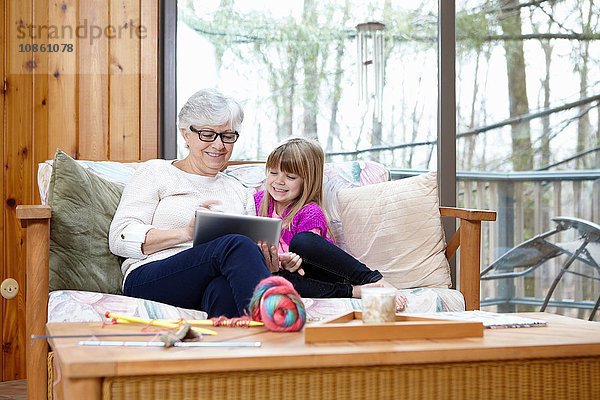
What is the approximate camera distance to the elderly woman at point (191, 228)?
216 cm

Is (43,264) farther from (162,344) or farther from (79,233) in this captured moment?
(162,344)

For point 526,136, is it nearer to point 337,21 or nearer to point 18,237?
point 337,21

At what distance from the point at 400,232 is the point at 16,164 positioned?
1.54 metres

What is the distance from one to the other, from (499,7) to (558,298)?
4.98ft

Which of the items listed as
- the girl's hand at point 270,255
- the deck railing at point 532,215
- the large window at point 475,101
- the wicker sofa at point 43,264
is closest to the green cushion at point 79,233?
the wicker sofa at point 43,264

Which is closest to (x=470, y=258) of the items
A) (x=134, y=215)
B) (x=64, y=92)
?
(x=134, y=215)

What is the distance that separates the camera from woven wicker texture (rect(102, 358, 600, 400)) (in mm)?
1418

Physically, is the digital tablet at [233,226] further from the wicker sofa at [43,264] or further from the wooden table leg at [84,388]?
the wooden table leg at [84,388]

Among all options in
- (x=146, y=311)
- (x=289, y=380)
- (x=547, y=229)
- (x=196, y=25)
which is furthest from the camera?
(x=547, y=229)

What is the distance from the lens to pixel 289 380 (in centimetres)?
147

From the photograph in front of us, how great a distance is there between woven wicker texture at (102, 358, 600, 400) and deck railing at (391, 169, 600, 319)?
253 centimetres

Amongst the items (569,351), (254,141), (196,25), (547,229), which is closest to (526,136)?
(547,229)

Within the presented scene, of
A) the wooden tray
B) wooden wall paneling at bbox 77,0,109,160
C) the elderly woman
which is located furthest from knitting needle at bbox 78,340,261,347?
wooden wall paneling at bbox 77,0,109,160

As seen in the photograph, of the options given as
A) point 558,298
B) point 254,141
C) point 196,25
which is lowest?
point 558,298
